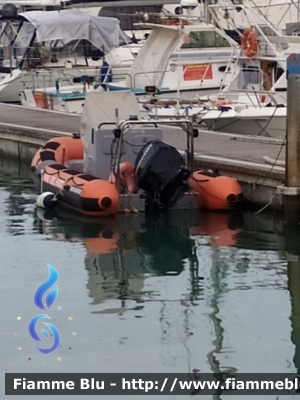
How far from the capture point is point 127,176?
14.8 metres

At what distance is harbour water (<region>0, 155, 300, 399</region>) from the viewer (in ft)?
28.9

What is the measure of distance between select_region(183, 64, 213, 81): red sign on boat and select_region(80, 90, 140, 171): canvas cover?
369 inches

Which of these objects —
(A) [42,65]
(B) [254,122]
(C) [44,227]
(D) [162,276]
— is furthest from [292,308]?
(A) [42,65]

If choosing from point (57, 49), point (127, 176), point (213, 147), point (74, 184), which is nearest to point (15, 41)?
point (57, 49)

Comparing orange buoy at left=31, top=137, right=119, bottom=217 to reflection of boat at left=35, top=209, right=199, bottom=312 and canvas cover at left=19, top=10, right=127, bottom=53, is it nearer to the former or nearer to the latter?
reflection of boat at left=35, top=209, right=199, bottom=312

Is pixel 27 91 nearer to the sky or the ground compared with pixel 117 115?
nearer to the ground

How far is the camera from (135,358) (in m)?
8.78

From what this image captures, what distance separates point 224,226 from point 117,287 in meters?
3.49

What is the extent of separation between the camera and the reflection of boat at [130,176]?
1445 cm

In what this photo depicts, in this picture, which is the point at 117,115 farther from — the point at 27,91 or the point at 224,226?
the point at 27,91

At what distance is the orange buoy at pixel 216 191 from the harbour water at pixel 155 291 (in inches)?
7.1

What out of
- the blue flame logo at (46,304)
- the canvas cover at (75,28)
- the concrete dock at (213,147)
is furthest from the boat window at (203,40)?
the blue flame logo at (46,304)

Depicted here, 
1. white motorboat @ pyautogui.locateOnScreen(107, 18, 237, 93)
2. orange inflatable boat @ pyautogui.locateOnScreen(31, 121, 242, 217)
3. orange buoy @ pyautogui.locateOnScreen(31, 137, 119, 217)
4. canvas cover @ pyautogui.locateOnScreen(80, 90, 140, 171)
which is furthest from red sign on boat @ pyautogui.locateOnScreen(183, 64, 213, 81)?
orange inflatable boat @ pyautogui.locateOnScreen(31, 121, 242, 217)

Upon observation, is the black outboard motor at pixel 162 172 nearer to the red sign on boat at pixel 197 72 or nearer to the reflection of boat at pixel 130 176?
the reflection of boat at pixel 130 176
